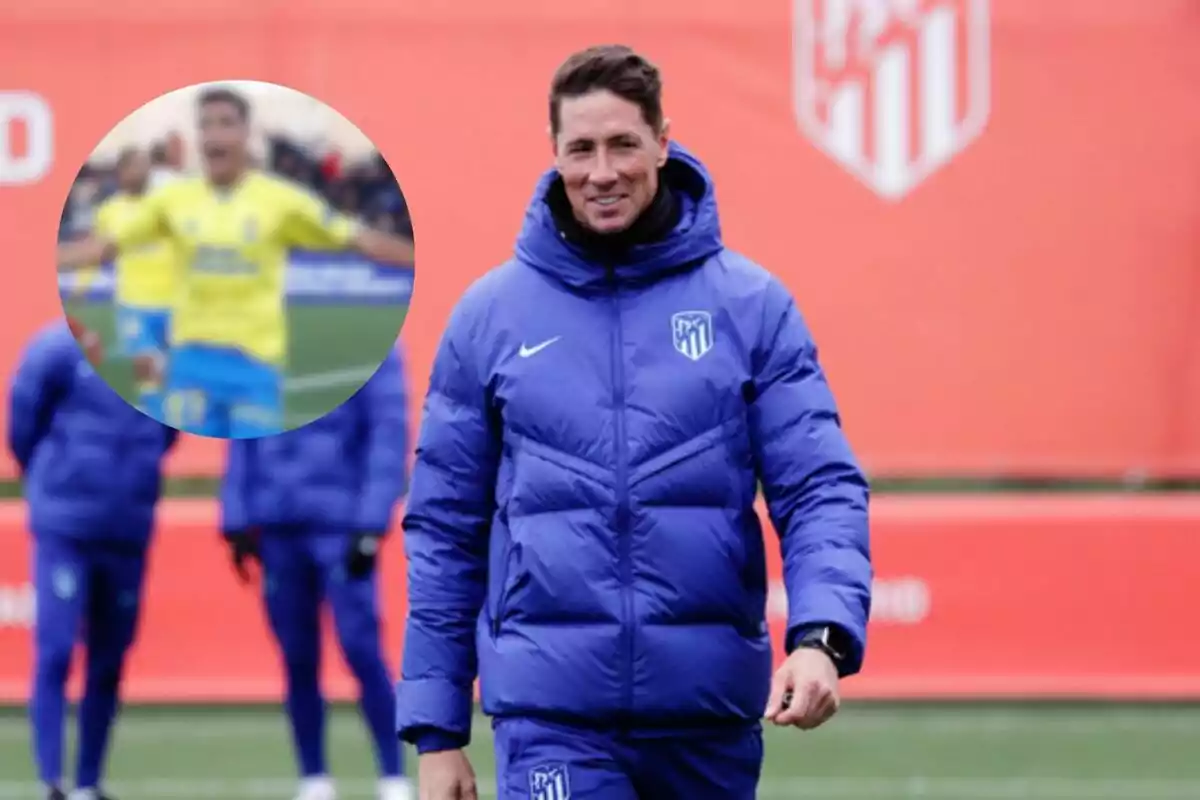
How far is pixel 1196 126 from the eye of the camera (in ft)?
32.2

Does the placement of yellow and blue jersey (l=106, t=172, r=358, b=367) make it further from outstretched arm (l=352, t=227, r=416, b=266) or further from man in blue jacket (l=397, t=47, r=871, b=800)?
man in blue jacket (l=397, t=47, r=871, b=800)

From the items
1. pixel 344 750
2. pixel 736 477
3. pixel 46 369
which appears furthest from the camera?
pixel 344 750

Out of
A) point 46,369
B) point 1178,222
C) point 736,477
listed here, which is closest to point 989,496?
point 1178,222

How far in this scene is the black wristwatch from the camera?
11.7 ft

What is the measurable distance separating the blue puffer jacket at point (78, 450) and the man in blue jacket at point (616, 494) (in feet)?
14.0

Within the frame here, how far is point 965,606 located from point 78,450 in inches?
152

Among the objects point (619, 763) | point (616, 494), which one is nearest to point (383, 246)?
point (616, 494)

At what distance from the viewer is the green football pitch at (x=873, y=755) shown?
835 cm

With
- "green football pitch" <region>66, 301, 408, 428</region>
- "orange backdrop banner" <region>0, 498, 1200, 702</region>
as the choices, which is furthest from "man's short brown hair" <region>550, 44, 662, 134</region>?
"orange backdrop banner" <region>0, 498, 1200, 702</region>

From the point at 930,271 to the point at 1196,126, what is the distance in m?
1.18

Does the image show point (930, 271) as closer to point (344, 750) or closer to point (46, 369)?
point (344, 750)

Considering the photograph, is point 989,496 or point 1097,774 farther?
point 989,496

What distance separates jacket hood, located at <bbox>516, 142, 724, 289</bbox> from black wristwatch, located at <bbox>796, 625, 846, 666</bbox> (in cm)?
63

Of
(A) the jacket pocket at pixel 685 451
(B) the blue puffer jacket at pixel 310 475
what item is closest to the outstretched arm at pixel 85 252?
(A) the jacket pocket at pixel 685 451
